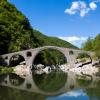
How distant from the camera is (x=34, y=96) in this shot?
193ft

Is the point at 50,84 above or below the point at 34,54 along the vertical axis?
below

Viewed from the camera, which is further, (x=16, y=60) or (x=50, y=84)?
(x=16, y=60)

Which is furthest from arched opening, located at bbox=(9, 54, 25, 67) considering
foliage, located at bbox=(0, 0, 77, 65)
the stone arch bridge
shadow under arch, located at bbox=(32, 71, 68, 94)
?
shadow under arch, located at bbox=(32, 71, 68, 94)

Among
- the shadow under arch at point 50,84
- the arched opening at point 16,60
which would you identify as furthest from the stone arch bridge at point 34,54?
the shadow under arch at point 50,84

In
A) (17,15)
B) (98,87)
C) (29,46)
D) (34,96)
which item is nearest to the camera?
(34,96)

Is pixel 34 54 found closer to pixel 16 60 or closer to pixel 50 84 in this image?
pixel 16 60

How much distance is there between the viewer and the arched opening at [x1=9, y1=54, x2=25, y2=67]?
416 ft

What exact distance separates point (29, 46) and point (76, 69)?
84.4ft

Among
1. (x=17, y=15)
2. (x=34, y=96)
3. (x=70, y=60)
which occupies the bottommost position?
(x=34, y=96)

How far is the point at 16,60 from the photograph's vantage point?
129500 mm

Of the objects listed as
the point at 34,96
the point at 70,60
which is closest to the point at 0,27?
the point at 70,60

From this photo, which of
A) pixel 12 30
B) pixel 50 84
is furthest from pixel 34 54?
pixel 50 84

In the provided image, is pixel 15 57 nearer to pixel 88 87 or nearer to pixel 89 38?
pixel 89 38

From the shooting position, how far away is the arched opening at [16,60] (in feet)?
416
